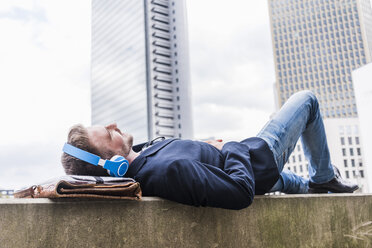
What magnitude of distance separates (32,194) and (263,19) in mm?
70829

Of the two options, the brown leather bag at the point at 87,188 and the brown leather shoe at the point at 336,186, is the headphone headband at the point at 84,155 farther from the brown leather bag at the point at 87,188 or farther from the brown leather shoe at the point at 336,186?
the brown leather shoe at the point at 336,186

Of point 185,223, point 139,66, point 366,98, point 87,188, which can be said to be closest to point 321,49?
point 139,66

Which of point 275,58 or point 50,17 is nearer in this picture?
point 50,17

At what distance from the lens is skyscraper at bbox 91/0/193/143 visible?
16.0m

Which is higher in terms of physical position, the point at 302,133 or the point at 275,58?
the point at 275,58

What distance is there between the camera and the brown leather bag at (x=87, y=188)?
0.75 m

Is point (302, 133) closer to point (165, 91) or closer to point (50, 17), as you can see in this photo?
point (165, 91)

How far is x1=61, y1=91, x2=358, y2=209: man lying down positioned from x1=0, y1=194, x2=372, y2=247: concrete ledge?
7cm

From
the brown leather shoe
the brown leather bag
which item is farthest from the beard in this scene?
the brown leather shoe

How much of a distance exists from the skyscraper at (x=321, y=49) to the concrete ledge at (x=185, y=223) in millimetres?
56294

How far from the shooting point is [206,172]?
0.87 metres

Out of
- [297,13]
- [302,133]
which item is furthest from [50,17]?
[302,133]

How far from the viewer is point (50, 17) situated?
139 feet

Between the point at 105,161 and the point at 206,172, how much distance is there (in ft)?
1.02
